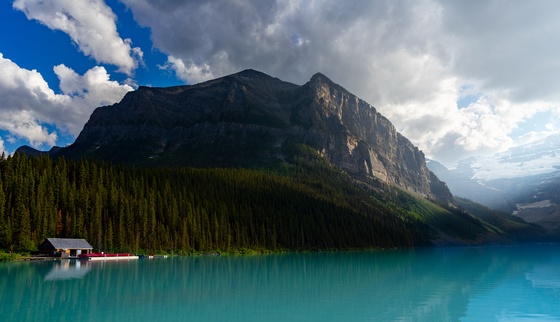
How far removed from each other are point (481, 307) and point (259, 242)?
12080 centimetres

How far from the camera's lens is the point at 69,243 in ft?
326

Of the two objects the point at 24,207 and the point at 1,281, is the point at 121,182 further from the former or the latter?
the point at 1,281

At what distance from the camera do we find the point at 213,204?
6383 inches

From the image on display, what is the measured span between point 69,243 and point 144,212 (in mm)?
27662

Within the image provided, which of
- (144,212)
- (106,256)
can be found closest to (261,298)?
(106,256)

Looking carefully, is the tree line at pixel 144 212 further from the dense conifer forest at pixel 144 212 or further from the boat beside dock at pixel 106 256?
the boat beside dock at pixel 106 256

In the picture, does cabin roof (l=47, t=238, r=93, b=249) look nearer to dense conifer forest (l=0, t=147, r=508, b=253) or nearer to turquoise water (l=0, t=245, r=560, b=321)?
dense conifer forest (l=0, t=147, r=508, b=253)

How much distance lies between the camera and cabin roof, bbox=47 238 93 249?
95.8 meters

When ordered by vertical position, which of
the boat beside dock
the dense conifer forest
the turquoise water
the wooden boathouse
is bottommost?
the turquoise water

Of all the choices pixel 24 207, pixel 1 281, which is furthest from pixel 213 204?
pixel 1 281

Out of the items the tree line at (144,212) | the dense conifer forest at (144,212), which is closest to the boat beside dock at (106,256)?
the dense conifer forest at (144,212)

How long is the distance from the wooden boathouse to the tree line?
8.03 ft

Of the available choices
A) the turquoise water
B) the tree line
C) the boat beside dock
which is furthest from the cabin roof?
the turquoise water

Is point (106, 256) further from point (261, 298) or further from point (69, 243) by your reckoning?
point (261, 298)
